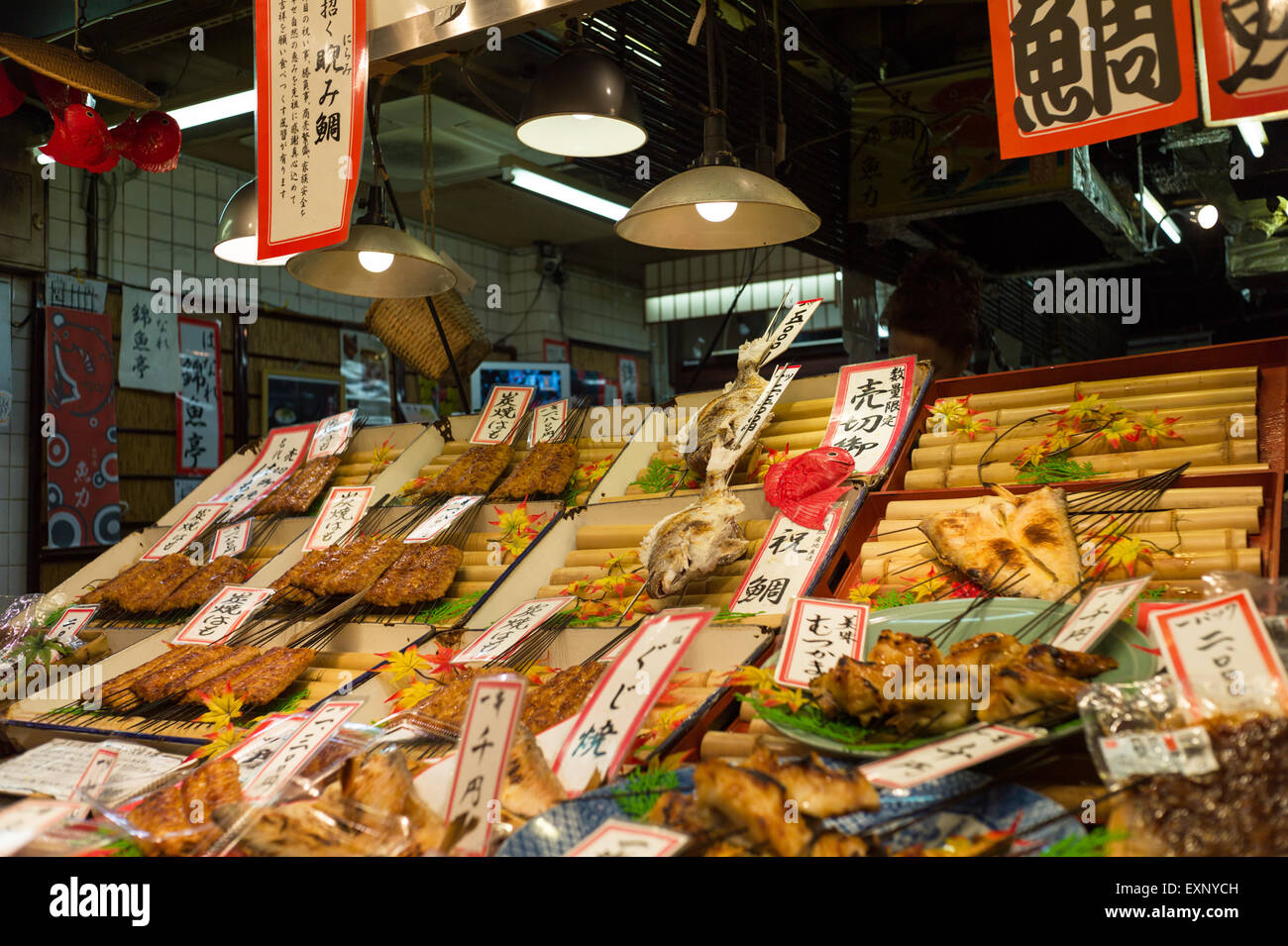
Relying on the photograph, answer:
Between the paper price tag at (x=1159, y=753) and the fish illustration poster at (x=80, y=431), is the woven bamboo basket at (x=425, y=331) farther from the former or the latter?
the paper price tag at (x=1159, y=753)

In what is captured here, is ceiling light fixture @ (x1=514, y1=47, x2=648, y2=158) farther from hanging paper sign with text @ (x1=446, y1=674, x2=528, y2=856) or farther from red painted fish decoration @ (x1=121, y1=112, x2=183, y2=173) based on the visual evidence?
hanging paper sign with text @ (x1=446, y1=674, x2=528, y2=856)

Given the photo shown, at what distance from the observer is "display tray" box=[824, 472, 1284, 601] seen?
2520 millimetres

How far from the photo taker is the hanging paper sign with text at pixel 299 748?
2228 millimetres

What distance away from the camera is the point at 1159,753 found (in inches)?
59.3

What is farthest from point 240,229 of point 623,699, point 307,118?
point 623,699

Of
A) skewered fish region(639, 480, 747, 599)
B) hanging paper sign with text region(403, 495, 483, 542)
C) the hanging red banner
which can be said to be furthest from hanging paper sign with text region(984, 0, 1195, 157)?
hanging paper sign with text region(403, 495, 483, 542)

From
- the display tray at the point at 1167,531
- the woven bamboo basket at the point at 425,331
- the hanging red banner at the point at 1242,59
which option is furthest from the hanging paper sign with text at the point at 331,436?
the hanging red banner at the point at 1242,59

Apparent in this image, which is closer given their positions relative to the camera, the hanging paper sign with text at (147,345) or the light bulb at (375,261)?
the light bulb at (375,261)

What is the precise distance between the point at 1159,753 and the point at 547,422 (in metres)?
3.73

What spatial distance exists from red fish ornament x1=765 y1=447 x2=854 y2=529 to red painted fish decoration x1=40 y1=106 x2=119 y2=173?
3.83m

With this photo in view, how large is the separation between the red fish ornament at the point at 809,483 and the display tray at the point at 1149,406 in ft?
0.64

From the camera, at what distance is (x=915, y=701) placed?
1909 mm

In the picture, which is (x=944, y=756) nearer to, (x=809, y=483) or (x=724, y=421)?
(x=809, y=483)

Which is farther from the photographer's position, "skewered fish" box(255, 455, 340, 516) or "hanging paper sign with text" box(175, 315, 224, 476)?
"hanging paper sign with text" box(175, 315, 224, 476)
